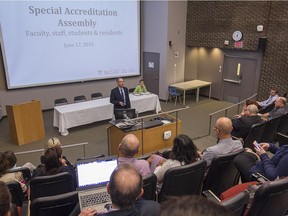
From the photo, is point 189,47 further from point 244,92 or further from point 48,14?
point 48,14

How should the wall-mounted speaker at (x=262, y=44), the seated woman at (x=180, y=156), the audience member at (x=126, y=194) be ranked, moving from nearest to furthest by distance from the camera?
the audience member at (x=126, y=194) → the seated woman at (x=180, y=156) → the wall-mounted speaker at (x=262, y=44)

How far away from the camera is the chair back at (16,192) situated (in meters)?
2.72

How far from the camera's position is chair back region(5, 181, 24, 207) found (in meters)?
2.72

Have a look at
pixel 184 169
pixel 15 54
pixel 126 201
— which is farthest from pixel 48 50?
pixel 126 201

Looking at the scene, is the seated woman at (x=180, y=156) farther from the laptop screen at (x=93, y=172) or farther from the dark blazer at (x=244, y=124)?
the dark blazer at (x=244, y=124)

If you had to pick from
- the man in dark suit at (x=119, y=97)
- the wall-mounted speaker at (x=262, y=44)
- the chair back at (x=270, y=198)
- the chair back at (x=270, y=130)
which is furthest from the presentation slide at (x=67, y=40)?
the chair back at (x=270, y=198)

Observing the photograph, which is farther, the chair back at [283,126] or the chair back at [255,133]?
the chair back at [283,126]

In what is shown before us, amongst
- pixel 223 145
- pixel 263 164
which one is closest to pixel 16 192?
pixel 223 145

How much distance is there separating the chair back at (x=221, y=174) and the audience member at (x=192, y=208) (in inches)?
80.5

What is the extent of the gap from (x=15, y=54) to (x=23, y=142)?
283cm

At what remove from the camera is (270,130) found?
15.8 ft

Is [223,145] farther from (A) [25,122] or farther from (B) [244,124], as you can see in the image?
(A) [25,122]

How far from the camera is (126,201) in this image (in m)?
1.67

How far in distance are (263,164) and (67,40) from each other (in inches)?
278
